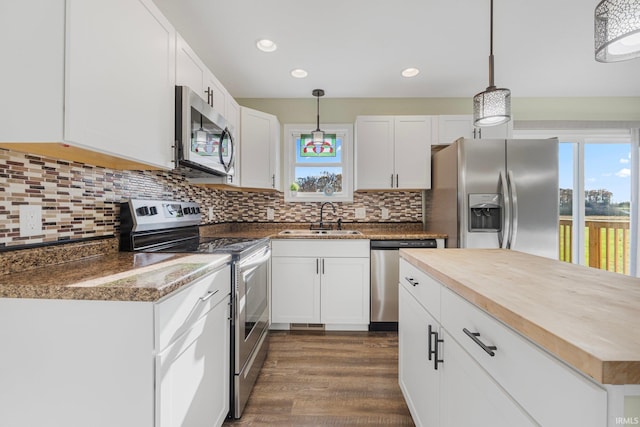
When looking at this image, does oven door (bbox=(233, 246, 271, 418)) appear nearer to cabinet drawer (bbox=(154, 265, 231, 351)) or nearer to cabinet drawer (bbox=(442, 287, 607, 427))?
cabinet drawer (bbox=(154, 265, 231, 351))

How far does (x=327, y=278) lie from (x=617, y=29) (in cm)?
234

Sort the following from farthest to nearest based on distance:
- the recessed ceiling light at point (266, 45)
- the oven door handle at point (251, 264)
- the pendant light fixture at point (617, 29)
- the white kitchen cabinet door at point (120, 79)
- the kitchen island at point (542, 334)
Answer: the recessed ceiling light at point (266, 45)
the oven door handle at point (251, 264)
the white kitchen cabinet door at point (120, 79)
the pendant light fixture at point (617, 29)
the kitchen island at point (542, 334)

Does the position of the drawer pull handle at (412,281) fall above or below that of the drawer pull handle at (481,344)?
above

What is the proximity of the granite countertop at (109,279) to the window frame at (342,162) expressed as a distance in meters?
2.01

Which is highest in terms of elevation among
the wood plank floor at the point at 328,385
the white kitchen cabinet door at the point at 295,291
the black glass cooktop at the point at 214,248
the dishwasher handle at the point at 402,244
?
the black glass cooktop at the point at 214,248

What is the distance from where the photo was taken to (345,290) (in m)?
2.70

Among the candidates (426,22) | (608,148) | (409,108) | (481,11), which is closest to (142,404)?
(426,22)

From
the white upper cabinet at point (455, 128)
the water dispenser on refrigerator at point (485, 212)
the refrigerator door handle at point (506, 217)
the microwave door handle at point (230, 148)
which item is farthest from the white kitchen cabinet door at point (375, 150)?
the microwave door handle at point (230, 148)

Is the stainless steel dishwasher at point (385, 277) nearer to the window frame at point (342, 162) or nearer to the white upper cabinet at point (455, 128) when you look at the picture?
the window frame at point (342, 162)

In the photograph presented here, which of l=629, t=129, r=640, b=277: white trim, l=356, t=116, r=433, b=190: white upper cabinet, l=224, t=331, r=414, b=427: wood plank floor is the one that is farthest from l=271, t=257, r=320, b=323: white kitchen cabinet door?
l=629, t=129, r=640, b=277: white trim

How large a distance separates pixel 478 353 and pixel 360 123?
2.57 metres

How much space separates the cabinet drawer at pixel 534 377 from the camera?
0.47 m

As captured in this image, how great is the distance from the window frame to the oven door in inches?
48.5

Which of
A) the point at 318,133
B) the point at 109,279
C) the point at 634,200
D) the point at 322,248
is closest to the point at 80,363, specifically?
the point at 109,279
